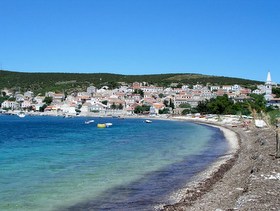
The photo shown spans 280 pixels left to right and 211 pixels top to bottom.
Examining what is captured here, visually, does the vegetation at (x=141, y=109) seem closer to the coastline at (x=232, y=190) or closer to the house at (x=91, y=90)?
the house at (x=91, y=90)

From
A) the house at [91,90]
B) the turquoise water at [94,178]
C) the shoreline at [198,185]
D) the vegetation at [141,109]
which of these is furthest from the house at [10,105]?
the shoreline at [198,185]

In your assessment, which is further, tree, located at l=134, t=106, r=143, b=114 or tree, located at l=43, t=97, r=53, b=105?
tree, located at l=43, t=97, r=53, b=105

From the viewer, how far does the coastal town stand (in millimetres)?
135375

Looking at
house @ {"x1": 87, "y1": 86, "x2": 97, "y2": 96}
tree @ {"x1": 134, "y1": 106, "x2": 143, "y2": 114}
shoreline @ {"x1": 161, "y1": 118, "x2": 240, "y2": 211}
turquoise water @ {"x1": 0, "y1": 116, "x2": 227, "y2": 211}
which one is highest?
house @ {"x1": 87, "y1": 86, "x2": 97, "y2": 96}

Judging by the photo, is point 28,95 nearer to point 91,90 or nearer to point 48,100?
point 48,100

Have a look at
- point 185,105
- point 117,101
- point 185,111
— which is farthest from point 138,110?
point 185,111

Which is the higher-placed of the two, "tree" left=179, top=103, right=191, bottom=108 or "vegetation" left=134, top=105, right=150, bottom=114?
"tree" left=179, top=103, right=191, bottom=108

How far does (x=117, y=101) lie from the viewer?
14988cm

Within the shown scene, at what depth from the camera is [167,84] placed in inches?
7785

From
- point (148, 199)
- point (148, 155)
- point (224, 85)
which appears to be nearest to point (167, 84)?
point (224, 85)

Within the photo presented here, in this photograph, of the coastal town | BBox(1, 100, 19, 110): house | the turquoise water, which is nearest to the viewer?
the turquoise water

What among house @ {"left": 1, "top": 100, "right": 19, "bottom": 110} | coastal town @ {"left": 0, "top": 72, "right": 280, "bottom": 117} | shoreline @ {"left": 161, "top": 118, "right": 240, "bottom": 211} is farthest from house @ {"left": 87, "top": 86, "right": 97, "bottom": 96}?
shoreline @ {"left": 161, "top": 118, "right": 240, "bottom": 211}

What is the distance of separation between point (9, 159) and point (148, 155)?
8.27 meters

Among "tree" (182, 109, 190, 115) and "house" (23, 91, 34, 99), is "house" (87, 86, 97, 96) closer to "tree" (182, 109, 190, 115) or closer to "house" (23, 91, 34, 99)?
"house" (23, 91, 34, 99)
